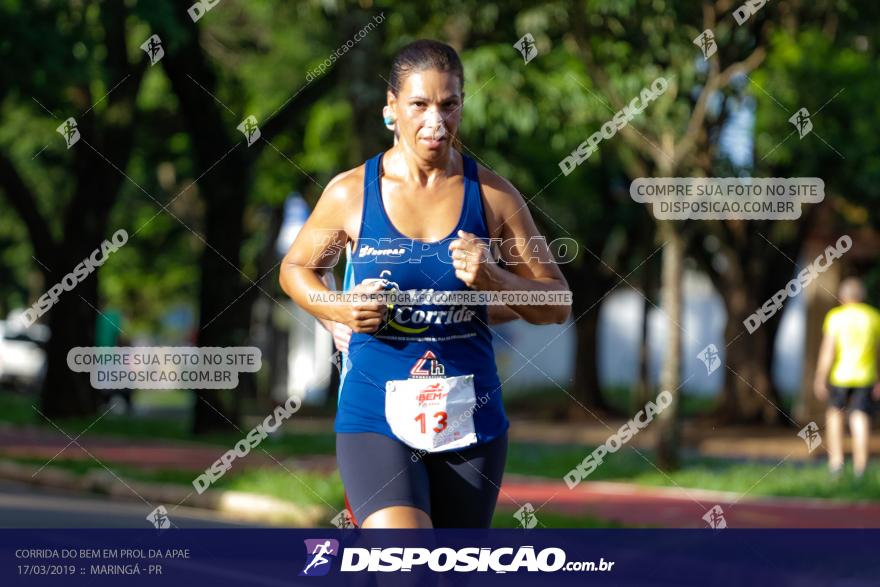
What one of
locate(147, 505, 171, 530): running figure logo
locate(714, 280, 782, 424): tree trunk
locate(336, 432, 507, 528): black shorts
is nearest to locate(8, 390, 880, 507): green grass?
locate(147, 505, 171, 530): running figure logo

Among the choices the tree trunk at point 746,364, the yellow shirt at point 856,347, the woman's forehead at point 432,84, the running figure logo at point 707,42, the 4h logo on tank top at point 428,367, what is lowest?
the 4h logo on tank top at point 428,367

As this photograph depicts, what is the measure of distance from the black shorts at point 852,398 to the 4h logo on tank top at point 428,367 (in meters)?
10.8

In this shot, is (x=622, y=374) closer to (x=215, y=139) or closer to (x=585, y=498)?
(x=215, y=139)

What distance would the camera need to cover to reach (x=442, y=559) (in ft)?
14.8

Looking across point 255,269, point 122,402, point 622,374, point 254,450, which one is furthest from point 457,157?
point 622,374

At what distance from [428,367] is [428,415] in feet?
0.47

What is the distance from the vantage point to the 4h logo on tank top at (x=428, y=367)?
4.44 m

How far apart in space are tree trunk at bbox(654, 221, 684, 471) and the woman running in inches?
419

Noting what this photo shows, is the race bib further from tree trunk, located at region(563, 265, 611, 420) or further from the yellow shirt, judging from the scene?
tree trunk, located at region(563, 265, 611, 420)

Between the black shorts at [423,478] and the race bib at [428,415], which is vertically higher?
the race bib at [428,415]

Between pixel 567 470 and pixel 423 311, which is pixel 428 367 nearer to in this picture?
pixel 423 311

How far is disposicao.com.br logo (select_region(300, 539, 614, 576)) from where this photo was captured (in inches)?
174

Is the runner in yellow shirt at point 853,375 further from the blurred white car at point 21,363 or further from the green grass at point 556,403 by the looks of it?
the blurred white car at point 21,363

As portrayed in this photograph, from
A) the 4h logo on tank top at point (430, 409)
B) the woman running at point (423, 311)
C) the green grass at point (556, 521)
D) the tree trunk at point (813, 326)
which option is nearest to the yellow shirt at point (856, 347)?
the green grass at point (556, 521)
